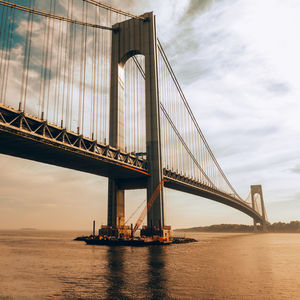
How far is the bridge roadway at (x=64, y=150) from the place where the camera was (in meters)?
39.2

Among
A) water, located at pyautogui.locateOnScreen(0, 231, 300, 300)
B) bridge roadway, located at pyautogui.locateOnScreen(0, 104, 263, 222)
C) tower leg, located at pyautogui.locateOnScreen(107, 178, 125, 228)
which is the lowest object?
water, located at pyautogui.locateOnScreen(0, 231, 300, 300)

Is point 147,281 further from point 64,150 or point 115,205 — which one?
point 115,205

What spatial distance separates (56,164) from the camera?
5547 centimetres

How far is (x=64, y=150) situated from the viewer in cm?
4591

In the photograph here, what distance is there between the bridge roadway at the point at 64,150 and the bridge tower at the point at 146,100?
2.40m

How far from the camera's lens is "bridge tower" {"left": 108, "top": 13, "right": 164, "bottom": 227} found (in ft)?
212

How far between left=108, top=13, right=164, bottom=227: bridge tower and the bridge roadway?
94.6 inches

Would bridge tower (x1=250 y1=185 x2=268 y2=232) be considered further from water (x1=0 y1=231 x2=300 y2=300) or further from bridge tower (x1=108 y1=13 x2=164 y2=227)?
water (x1=0 y1=231 x2=300 y2=300)

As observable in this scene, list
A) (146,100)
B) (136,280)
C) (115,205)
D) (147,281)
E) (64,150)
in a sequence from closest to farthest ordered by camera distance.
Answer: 1. (147,281)
2. (136,280)
3. (64,150)
4. (115,205)
5. (146,100)

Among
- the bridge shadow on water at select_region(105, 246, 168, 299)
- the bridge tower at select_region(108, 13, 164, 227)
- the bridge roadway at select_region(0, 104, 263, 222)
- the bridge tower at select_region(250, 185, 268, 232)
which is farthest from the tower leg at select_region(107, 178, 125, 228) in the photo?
the bridge tower at select_region(250, 185, 268, 232)

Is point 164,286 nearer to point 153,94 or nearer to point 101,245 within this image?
point 101,245

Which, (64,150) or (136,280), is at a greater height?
(64,150)

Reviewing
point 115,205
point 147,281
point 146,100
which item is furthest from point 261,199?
point 147,281

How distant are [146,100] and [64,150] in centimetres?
2603
